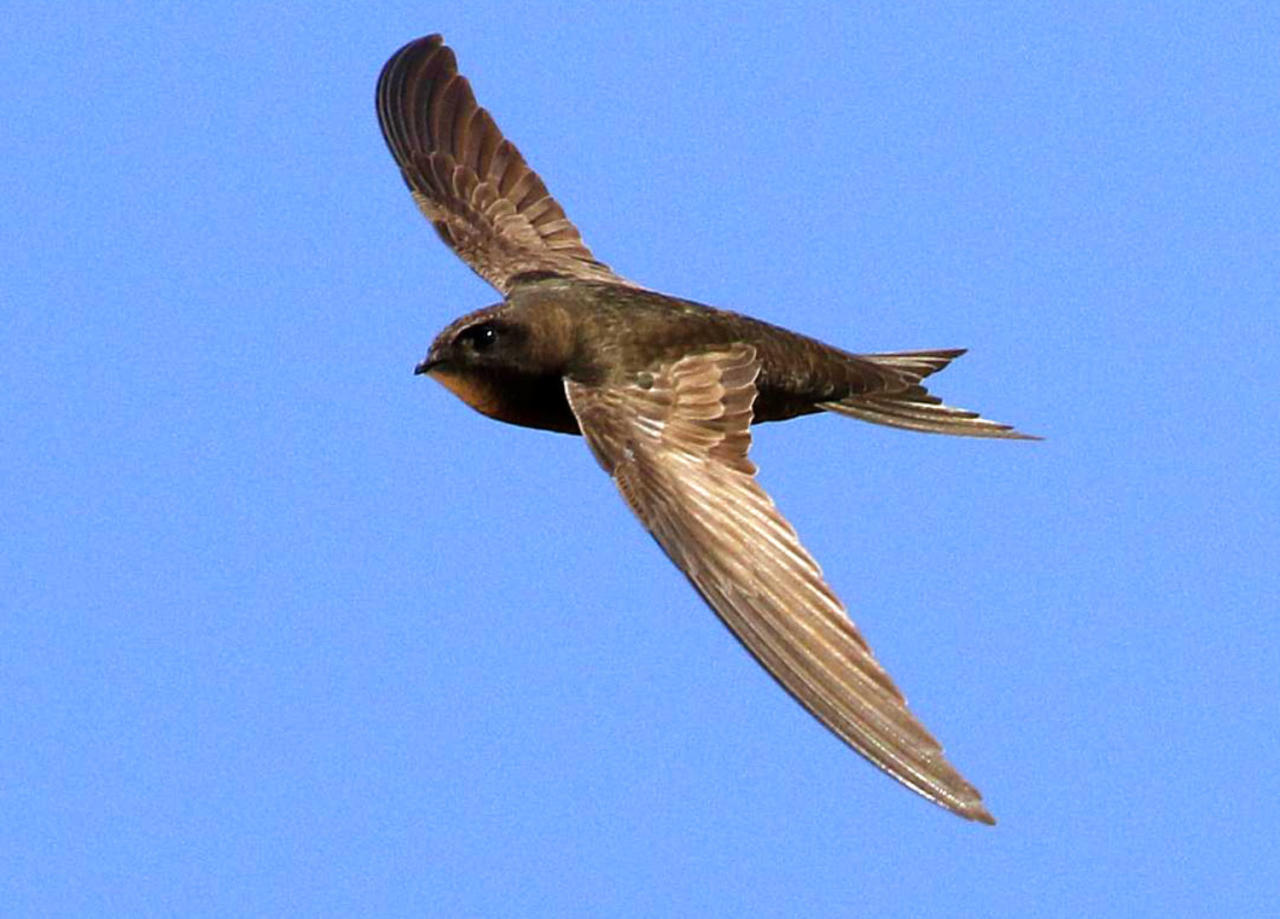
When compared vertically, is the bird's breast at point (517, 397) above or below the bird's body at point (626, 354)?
below

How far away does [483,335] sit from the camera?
7852 mm

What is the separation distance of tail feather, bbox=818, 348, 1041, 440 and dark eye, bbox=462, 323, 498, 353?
47.1 inches

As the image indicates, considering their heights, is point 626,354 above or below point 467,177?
below

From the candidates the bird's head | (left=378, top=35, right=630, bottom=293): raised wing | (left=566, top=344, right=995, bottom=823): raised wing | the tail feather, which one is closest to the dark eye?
the bird's head

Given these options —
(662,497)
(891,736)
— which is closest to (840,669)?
(891,736)

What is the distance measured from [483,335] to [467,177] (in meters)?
1.57

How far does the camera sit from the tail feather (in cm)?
809

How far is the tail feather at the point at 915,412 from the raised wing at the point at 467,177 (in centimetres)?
110

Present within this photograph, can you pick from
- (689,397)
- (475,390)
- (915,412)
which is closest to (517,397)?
(475,390)

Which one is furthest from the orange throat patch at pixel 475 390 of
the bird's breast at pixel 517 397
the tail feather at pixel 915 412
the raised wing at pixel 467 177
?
the tail feather at pixel 915 412

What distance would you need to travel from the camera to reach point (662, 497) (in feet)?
23.8

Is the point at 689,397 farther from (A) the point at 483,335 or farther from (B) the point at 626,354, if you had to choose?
(A) the point at 483,335

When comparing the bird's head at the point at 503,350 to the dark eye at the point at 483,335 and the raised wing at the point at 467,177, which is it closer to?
the dark eye at the point at 483,335

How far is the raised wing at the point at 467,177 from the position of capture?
888 centimetres
